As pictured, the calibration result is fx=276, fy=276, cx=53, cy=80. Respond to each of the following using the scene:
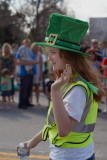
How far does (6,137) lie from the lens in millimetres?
5078

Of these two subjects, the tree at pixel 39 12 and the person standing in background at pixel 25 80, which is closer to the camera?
the person standing in background at pixel 25 80

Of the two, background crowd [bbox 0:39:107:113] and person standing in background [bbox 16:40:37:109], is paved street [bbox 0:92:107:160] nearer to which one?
person standing in background [bbox 16:40:37:109]

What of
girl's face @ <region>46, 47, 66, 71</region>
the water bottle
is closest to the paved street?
the water bottle

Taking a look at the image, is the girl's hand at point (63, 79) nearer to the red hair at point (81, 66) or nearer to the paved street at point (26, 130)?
the red hair at point (81, 66)

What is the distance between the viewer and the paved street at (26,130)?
167 inches

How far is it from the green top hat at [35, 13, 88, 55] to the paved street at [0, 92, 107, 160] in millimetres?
2682

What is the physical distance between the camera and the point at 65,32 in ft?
5.61

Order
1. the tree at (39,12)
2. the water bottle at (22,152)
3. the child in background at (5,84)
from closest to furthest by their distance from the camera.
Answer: the water bottle at (22,152)
the child in background at (5,84)
the tree at (39,12)

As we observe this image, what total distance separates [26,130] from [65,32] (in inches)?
162

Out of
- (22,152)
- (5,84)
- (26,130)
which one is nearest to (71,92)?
(22,152)

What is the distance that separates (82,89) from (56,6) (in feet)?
55.3

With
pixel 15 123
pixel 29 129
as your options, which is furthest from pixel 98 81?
pixel 15 123

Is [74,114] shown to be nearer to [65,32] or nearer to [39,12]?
[65,32]

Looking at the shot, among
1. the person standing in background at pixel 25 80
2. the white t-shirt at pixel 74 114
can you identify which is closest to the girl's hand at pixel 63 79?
the white t-shirt at pixel 74 114
